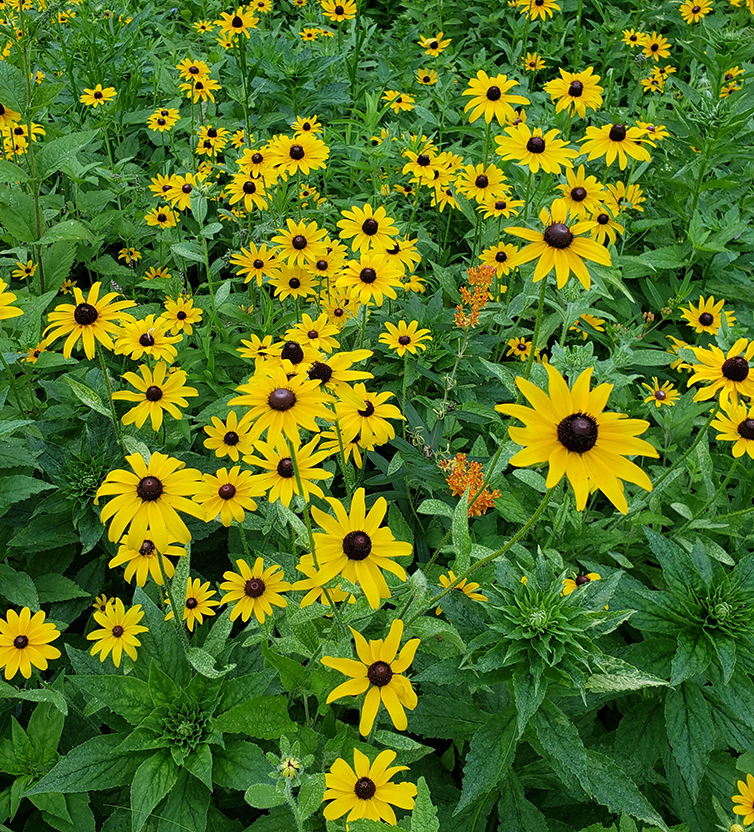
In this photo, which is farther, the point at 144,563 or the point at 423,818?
the point at 144,563

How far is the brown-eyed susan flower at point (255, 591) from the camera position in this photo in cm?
186

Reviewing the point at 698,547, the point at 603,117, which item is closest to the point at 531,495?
the point at 698,547

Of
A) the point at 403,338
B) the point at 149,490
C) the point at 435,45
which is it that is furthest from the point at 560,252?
the point at 435,45

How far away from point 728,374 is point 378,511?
131 cm

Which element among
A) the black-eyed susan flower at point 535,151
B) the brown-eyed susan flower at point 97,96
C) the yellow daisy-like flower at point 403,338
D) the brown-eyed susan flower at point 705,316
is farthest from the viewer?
the brown-eyed susan flower at point 97,96

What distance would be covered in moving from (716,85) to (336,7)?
2705 millimetres

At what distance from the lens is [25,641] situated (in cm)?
188

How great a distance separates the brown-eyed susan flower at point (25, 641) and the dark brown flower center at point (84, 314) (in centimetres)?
89

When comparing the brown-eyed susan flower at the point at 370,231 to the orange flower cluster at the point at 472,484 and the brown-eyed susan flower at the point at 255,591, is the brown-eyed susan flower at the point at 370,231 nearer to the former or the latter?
the orange flower cluster at the point at 472,484

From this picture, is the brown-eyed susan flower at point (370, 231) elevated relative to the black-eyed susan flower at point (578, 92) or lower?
lower

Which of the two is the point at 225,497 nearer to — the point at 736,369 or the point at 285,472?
the point at 285,472

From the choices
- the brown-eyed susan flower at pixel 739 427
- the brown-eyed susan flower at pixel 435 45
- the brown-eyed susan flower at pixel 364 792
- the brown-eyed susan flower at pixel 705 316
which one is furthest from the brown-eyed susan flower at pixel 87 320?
the brown-eyed susan flower at pixel 435 45

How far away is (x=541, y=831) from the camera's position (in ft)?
5.67

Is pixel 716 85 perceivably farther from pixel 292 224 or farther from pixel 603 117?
pixel 292 224
